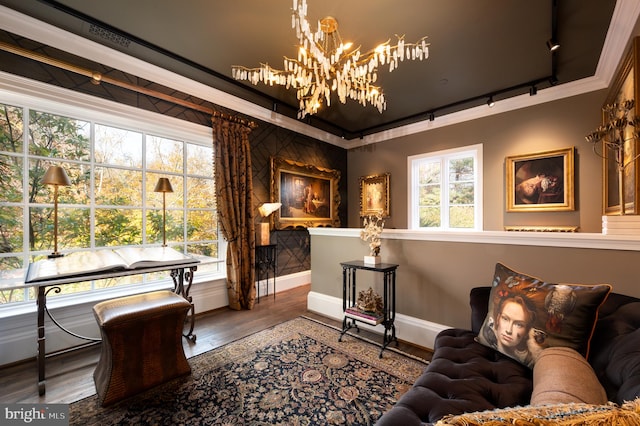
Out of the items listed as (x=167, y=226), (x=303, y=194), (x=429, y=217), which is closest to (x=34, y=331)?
(x=167, y=226)

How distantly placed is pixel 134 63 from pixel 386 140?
4076mm

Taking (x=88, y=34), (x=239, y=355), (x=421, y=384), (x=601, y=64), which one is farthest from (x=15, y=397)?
(x=601, y=64)

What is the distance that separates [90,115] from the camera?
8.72 feet

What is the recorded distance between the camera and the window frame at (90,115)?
2268 mm

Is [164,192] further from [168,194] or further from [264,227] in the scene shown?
[264,227]

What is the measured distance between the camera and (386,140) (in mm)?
5141

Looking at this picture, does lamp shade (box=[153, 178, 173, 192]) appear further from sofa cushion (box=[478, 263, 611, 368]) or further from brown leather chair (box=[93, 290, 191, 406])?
sofa cushion (box=[478, 263, 611, 368])

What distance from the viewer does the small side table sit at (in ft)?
13.1

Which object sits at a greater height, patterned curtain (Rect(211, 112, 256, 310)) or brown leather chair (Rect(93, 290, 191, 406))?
patterned curtain (Rect(211, 112, 256, 310))

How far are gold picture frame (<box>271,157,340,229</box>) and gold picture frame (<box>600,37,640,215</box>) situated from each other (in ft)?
12.6

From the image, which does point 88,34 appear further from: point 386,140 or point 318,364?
point 386,140

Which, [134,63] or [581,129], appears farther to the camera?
[581,129]

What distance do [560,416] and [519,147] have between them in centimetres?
420

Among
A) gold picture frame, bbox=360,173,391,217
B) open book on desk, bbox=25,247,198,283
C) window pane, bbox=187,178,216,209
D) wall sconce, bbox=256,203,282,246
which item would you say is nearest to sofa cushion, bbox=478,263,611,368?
open book on desk, bbox=25,247,198,283
